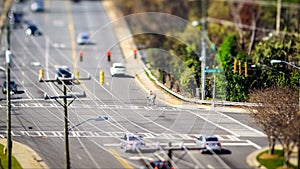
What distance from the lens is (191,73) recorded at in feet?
313

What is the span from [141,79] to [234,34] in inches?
1921

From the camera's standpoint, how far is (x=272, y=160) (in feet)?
258

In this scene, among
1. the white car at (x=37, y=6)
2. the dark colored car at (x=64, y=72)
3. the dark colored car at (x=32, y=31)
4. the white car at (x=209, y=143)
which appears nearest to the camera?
the white car at (x=209, y=143)

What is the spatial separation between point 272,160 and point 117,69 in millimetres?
26669

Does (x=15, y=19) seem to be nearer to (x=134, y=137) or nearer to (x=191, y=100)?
(x=191, y=100)

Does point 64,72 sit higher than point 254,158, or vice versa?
point 64,72

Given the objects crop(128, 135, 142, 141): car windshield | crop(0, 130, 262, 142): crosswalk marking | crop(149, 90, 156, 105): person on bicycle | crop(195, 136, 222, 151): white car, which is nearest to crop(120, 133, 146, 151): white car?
crop(128, 135, 142, 141): car windshield

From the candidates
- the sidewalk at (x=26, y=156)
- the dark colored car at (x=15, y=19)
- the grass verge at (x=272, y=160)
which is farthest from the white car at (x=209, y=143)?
the dark colored car at (x=15, y=19)

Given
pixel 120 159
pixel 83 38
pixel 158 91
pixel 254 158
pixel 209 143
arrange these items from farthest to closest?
1. pixel 83 38
2. pixel 158 91
3. pixel 209 143
4. pixel 120 159
5. pixel 254 158

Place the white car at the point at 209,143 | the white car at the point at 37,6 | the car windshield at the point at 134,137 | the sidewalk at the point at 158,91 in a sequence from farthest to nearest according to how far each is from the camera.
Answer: the white car at the point at 37,6
the car windshield at the point at 134,137
the white car at the point at 209,143
the sidewalk at the point at 158,91

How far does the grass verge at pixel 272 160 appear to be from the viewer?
254 ft

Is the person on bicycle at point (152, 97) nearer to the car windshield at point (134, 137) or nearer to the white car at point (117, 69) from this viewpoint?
the car windshield at point (134, 137)

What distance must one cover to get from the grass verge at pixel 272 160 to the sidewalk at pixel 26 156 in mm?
16975

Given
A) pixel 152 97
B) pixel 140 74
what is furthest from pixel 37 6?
pixel 152 97
